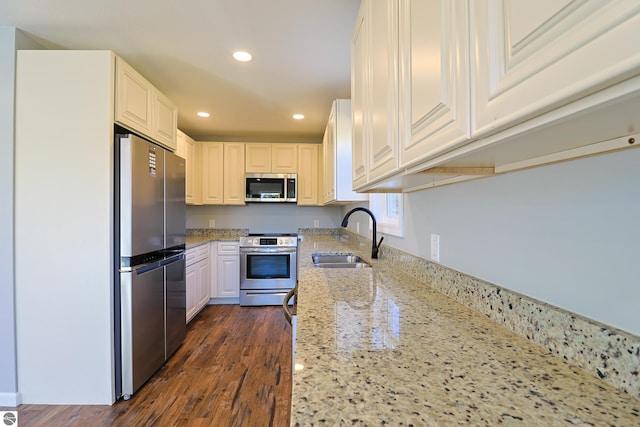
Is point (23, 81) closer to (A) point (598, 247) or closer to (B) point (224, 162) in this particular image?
(B) point (224, 162)

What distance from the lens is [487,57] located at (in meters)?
0.45

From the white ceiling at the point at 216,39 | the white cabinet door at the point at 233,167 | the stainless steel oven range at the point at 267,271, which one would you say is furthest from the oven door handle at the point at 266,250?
the white ceiling at the point at 216,39

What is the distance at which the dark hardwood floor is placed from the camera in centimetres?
168

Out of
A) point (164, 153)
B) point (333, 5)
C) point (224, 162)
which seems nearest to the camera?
point (333, 5)

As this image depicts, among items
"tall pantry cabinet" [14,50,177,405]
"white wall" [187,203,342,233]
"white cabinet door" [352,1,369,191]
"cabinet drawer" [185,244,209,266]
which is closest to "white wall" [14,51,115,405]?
"tall pantry cabinet" [14,50,177,405]

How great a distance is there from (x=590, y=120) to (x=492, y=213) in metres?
0.58

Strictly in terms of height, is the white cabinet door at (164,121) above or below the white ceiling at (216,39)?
below

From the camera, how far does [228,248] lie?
151 inches

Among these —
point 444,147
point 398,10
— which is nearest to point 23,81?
point 398,10

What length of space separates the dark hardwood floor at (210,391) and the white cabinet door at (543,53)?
1.92 m

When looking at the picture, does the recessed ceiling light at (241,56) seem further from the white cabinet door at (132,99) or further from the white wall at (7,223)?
the white wall at (7,223)

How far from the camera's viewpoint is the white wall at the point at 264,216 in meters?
4.30

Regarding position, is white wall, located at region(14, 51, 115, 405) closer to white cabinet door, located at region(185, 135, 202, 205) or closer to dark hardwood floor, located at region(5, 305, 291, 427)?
dark hardwood floor, located at region(5, 305, 291, 427)

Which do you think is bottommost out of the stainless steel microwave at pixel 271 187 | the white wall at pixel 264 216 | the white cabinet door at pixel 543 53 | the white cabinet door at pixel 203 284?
the white cabinet door at pixel 203 284
